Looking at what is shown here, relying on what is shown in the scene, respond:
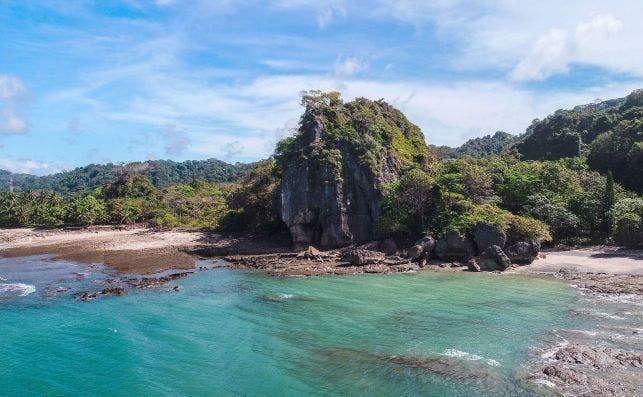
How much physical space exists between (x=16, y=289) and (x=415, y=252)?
3397cm

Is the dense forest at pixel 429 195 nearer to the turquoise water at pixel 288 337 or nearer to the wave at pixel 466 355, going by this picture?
the turquoise water at pixel 288 337

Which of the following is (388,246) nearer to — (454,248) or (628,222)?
(454,248)

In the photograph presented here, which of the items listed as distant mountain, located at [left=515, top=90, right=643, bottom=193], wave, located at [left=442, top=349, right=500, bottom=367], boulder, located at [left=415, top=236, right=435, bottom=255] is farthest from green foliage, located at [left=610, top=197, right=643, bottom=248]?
wave, located at [left=442, top=349, right=500, bottom=367]

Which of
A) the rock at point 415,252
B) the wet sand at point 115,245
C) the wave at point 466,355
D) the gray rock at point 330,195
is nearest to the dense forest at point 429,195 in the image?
the gray rock at point 330,195

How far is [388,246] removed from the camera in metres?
49.0

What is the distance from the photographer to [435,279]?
128 feet

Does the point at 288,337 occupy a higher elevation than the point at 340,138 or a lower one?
lower

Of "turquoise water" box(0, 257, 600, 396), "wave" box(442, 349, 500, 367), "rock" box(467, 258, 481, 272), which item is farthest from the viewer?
"rock" box(467, 258, 481, 272)

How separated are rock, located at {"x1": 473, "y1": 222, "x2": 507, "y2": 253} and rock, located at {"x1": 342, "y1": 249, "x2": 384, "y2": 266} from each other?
9.14 meters

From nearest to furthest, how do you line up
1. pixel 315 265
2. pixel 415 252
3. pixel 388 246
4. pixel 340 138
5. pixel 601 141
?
pixel 415 252, pixel 315 265, pixel 388 246, pixel 340 138, pixel 601 141

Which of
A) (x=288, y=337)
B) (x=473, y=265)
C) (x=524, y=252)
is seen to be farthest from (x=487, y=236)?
(x=288, y=337)

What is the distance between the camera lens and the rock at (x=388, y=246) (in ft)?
159

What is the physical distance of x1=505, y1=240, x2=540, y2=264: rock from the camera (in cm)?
4266

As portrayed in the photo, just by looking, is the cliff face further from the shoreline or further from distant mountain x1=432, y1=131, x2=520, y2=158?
distant mountain x1=432, y1=131, x2=520, y2=158
